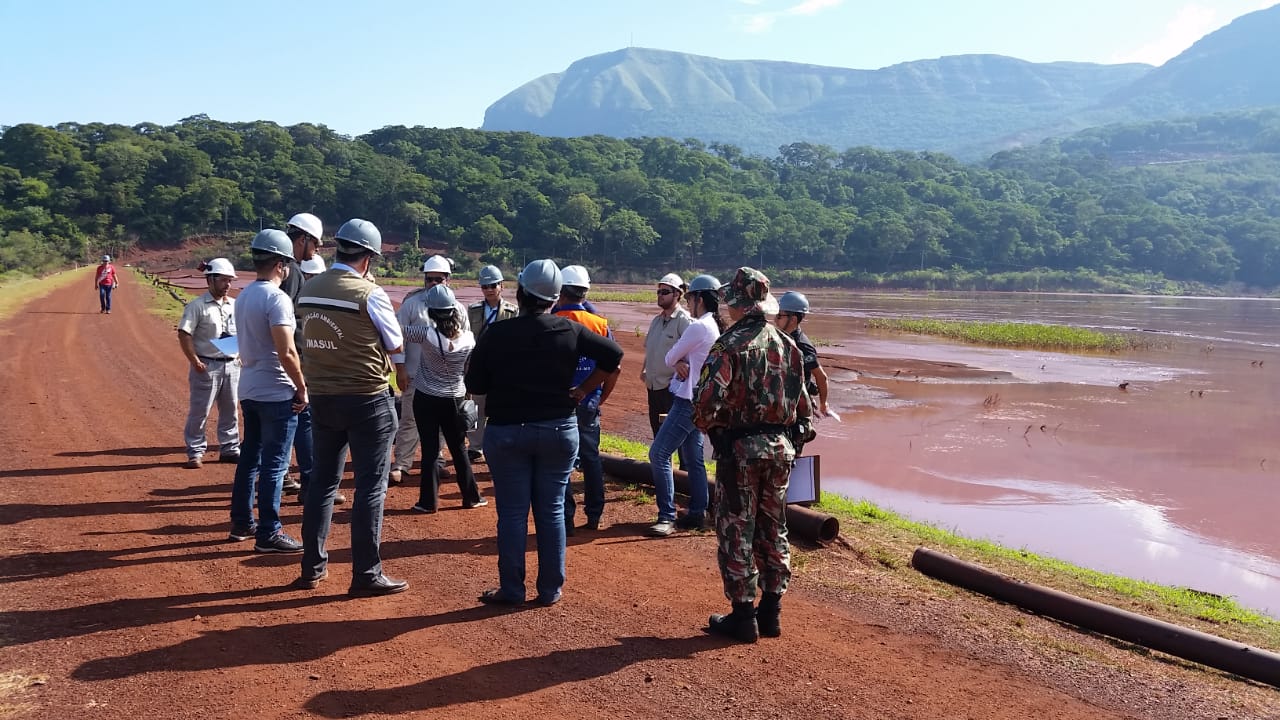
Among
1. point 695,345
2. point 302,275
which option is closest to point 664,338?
point 695,345

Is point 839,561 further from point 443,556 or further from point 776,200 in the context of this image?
point 776,200

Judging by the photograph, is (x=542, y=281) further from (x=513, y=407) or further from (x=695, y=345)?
(x=695, y=345)

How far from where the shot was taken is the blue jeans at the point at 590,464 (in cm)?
685

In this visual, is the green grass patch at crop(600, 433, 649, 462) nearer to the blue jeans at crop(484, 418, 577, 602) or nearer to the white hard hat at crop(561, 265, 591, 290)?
the white hard hat at crop(561, 265, 591, 290)

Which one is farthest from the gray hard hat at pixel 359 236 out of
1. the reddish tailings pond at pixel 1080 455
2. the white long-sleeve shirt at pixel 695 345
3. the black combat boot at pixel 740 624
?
the reddish tailings pond at pixel 1080 455

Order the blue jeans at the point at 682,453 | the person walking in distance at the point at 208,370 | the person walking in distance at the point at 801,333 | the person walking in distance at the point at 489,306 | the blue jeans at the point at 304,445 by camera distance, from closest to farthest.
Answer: the person walking in distance at the point at 801,333 → the blue jeans at the point at 682,453 → the blue jeans at the point at 304,445 → the person walking in distance at the point at 489,306 → the person walking in distance at the point at 208,370

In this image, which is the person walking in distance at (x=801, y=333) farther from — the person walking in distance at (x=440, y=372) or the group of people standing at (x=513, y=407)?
the person walking in distance at (x=440, y=372)

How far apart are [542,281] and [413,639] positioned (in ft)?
6.70

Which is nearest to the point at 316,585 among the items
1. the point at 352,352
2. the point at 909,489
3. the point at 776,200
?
the point at 352,352

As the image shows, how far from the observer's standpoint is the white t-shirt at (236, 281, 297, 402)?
5863mm

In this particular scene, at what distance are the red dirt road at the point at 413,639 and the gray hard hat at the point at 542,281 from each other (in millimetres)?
1853

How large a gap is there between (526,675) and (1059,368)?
1069 inches

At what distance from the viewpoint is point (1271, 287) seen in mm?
127125

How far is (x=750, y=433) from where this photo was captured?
4.84 metres
